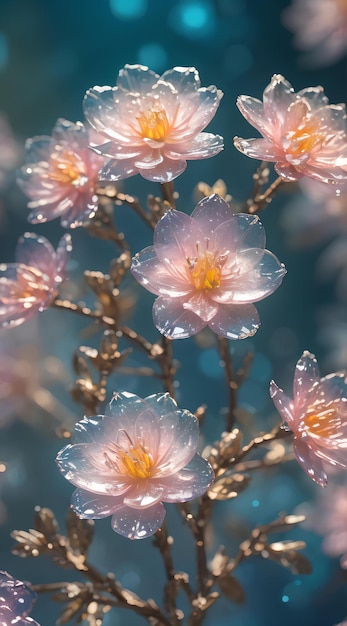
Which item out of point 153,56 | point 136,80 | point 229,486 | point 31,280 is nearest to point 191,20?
point 153,56

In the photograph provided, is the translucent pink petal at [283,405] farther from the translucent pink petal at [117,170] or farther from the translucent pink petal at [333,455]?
the translucent pink petal at [117,170]

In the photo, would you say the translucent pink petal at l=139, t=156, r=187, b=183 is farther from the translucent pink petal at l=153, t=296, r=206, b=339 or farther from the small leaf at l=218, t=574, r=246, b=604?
the small leaf at l=218, t=574, r=246, b=604

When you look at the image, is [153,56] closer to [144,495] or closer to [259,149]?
[259,149]

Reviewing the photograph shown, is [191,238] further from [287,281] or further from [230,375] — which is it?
[287,281]

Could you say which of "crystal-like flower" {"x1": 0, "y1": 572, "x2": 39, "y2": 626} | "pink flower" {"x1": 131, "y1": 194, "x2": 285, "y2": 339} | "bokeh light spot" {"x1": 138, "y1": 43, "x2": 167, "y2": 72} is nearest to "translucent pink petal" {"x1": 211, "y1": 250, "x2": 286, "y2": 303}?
"pink flower" {"x1": 131, "y1": 194, "x2": 285, "y2": 339}

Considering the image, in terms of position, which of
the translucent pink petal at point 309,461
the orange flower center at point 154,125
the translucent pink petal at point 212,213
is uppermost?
the orange flower center at point 154,125

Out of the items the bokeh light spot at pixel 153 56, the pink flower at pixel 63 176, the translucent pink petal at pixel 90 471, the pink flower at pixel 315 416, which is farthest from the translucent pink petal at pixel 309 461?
the bokeh light spot at pixel 153 56
